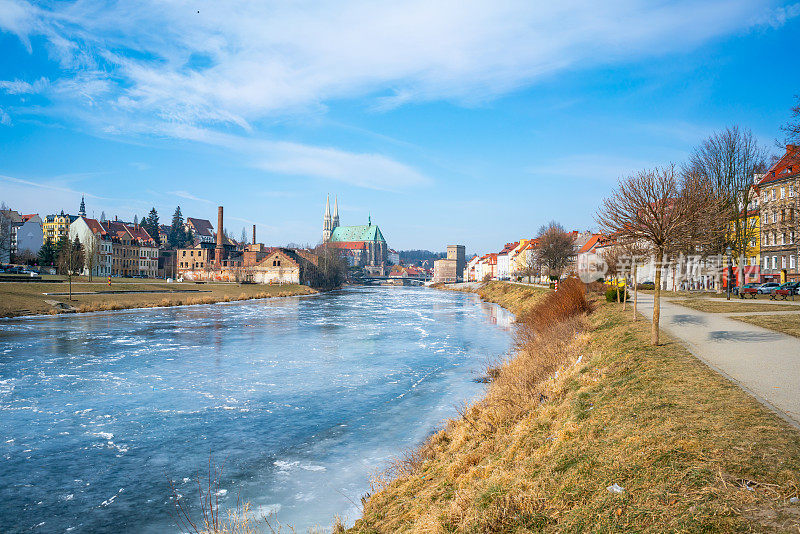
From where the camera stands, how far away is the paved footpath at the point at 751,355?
787cm

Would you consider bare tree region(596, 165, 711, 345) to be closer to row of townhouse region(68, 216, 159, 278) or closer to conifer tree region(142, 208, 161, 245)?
row of townhouse region(68, 216, 159, 278)

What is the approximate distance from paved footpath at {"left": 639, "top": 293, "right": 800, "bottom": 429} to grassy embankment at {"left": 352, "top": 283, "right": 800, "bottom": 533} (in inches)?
14.0

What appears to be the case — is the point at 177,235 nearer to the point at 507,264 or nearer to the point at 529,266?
the point at 507,264

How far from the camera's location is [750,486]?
4.88 meters

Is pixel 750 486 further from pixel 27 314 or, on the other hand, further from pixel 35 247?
pixel 35 247

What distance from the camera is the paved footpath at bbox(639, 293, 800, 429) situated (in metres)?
7.87

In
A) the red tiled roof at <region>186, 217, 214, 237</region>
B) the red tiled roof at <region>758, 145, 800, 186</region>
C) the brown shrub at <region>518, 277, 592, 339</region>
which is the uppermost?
the red tiled roof at <region>186, 217, 214, 237</region>

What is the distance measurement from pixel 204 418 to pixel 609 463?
995 cm

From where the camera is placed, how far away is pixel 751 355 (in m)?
11.4

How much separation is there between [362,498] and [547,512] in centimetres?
367

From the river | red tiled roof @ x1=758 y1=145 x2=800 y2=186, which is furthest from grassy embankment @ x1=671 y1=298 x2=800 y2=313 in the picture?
red tiled roof @ x1=758 y1=145 x2=800 y2=186

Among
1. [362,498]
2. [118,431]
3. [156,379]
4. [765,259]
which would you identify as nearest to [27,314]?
[156,379]

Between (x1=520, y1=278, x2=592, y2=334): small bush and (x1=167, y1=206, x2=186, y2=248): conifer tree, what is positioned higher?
(x1=167, y1=206, x2=186, y2=248): conifer tree

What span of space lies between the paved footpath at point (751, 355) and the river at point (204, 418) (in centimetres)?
638
